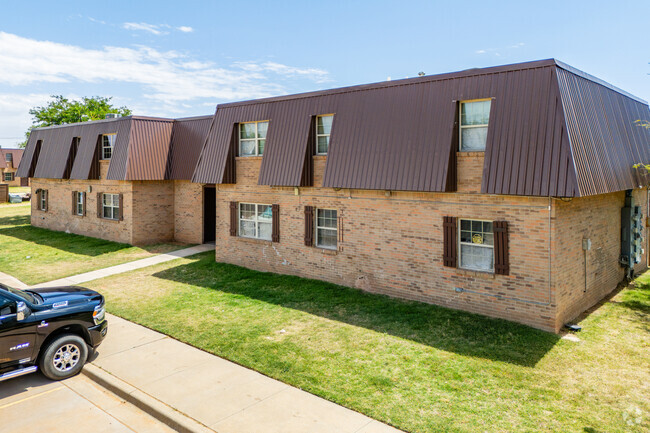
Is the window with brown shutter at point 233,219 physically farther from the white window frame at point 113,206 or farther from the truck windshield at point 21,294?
the white window frame at point 113,206

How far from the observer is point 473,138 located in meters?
11.0

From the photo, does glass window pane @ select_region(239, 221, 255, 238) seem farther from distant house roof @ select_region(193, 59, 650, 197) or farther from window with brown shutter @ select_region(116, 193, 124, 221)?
window with brown shutter @ select_region(116, 193, 124, 221)

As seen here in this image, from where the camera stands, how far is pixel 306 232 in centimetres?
1437

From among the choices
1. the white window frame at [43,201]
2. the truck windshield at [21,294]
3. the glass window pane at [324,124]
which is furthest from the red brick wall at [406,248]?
the white window frame at [43,201]

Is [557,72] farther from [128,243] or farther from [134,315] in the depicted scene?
[128,243]

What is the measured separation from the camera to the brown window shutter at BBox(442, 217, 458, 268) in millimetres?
11164

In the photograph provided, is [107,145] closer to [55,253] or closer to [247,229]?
[55,253]

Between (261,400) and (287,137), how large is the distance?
9.33m

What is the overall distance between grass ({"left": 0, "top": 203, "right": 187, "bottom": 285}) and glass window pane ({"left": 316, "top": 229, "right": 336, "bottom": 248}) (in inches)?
379

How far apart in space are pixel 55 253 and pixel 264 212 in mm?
11871

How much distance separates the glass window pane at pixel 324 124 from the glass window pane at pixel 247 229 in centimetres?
446

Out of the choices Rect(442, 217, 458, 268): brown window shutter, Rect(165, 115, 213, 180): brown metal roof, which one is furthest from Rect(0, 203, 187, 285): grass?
Rect(442, 217, 458, 268): brown window shutter

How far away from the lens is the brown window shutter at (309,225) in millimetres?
14242

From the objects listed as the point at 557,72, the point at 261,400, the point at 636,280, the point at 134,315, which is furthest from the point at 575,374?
the point at 134,315
